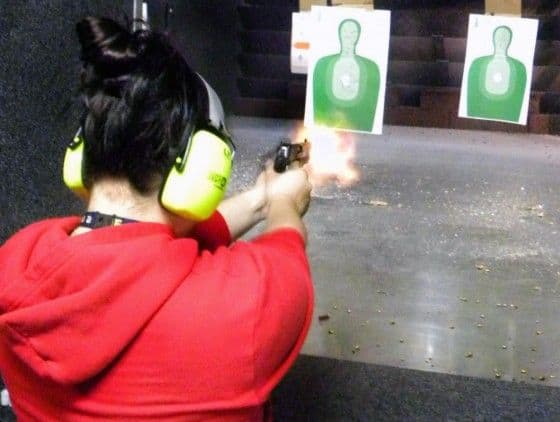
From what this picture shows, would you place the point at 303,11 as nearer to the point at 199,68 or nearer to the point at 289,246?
the point at 199,68

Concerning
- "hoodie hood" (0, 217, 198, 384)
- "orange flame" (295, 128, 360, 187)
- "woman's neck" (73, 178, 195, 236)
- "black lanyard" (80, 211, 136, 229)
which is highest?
"woman's neck" (73, 178, 195, 236)

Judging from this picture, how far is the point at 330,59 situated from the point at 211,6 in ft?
1.13

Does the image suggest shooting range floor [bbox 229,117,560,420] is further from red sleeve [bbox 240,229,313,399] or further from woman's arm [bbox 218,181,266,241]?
red sleeve [bbox 240,229,313,399]

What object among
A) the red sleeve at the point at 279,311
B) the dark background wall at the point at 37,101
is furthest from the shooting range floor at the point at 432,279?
the red sleeve at the point at 279,311

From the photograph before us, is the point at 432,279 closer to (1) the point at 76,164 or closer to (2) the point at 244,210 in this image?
(2) the point at 244,210

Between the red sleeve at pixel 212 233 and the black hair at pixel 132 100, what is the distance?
273mm

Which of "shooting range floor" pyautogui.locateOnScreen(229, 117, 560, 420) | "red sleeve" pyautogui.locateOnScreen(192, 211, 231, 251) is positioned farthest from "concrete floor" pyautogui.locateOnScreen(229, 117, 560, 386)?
"red sleeve" pyautogui.locateOnScreen(192, 211, 231, 251)

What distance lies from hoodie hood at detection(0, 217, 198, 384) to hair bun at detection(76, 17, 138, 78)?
5.7 inches

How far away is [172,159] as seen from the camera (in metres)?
0.71

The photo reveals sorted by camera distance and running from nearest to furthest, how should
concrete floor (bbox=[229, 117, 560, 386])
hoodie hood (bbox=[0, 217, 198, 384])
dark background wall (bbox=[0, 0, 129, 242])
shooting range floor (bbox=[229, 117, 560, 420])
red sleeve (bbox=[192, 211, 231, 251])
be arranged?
hoodie hood (bbox=[0, 217, 198, 384]) → red sleeve (bbox=[192, 211, 231, 251]) → dark background wall (bbox=[0, 0, 129, 242]) → shooting range floor (bbox=[229, 117, 560, 420]) → concrete floor (bbox=[229, 117, 560, 386])

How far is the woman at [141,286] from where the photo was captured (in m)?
0.67

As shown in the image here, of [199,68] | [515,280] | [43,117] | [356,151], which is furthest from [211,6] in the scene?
[515,280]

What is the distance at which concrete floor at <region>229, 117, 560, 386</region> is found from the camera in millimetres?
1813

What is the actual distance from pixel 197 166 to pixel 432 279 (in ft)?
4.91
